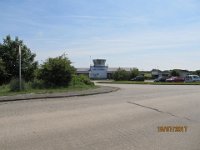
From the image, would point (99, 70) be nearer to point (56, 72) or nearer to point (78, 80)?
point (78, 80)

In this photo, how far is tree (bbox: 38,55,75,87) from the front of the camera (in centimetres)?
3366

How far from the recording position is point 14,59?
1470 inches

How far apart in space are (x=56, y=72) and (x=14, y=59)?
587 cm

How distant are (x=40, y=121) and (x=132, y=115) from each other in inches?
149

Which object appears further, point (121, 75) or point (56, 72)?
point (121, 75)

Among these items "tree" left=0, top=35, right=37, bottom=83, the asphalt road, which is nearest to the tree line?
"tree" left=0, top=35, right=37, bottom=83

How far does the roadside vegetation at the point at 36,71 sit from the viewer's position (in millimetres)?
32688

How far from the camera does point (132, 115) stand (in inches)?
554

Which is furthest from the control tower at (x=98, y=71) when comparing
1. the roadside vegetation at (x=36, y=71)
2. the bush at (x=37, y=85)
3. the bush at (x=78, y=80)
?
the bush at (x=37, y=85)

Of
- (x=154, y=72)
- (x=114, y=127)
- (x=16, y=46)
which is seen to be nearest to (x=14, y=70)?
(x=16, y=46)
